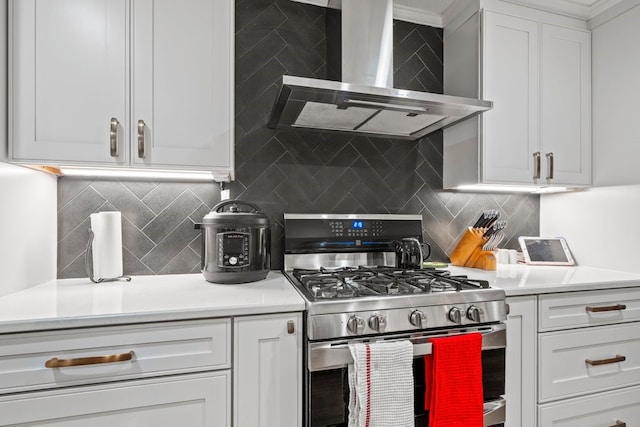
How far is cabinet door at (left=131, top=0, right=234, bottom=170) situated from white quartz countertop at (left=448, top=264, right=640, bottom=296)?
4.43 feet

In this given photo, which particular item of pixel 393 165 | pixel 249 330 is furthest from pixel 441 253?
pixel 249 330

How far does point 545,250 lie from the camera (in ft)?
6.88

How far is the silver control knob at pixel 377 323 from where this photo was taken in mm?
1130

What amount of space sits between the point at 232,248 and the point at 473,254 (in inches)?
54.4

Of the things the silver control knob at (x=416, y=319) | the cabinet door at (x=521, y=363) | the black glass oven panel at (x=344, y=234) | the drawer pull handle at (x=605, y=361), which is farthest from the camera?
the black glass oven panel at (x=344, y=234)

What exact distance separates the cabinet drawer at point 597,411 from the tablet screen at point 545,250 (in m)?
0.74

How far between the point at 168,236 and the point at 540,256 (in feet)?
7.26

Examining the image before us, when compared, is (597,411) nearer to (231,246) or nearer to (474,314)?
(474,314)

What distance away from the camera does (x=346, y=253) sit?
1.79 metres

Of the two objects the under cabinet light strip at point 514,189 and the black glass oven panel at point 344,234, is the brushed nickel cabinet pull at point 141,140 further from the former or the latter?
the under cabinet light strip at point 514,189

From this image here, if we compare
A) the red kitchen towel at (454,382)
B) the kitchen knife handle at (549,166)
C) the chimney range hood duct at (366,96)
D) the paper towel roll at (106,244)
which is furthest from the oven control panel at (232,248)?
the kitchen knife handle at (549,166)

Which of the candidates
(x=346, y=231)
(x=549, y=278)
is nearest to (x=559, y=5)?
(x=549, y=278)

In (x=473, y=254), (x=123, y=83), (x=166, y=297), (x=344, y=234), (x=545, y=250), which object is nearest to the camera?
(x=166, y=297)

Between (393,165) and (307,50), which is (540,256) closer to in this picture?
(393,165)
